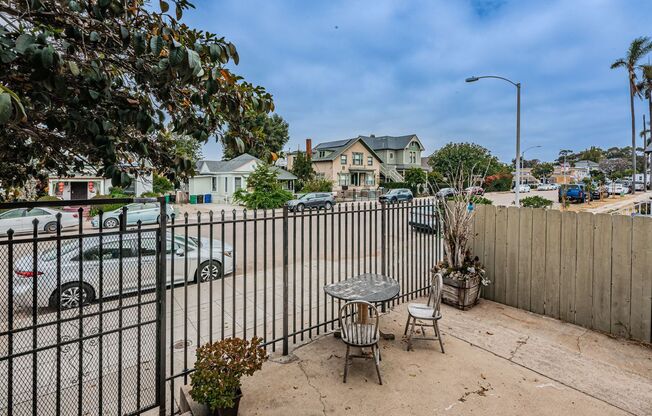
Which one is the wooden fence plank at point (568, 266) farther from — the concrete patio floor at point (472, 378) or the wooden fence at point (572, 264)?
the concrete patio floor at point (472, 378)

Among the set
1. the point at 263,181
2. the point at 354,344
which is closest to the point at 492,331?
the point at 354,344

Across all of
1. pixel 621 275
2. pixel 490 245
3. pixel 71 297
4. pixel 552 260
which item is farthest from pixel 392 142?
pixel 71 297

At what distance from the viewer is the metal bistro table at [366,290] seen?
166 inches

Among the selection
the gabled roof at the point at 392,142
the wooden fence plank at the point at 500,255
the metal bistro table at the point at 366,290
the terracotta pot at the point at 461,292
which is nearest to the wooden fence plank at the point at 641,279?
the wooden fence plank at the point at 500,255

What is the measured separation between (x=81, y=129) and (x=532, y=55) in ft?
67.8

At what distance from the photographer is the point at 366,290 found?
4488 millimetres

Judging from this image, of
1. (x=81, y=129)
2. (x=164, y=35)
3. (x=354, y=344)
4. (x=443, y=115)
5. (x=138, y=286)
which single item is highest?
(x=443, y=115)

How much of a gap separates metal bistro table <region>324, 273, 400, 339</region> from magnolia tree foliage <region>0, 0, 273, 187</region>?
2.35 meters

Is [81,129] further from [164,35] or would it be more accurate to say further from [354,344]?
[354,344]

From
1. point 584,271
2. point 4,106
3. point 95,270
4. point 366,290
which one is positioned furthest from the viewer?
point 584,271

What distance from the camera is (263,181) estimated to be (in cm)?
2403

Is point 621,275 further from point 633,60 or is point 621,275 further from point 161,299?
point 633,60

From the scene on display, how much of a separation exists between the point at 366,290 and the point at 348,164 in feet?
130

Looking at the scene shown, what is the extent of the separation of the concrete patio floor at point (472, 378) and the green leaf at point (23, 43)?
322 centimetres
